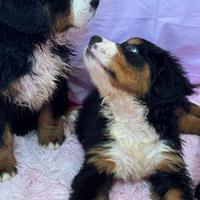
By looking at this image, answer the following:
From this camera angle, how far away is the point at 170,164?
Answer: 264 cm

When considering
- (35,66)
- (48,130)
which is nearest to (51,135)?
(48,130)

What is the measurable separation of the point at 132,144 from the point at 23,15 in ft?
2.65

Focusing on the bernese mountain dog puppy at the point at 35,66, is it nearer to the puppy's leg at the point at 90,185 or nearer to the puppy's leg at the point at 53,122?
the puppy's leg at the point at 53,122

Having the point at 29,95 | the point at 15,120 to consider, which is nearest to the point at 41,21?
the point at 29,95

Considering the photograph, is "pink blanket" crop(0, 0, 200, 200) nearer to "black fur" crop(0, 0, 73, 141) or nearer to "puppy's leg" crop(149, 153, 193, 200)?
"puppy's leg" crop(149, 153, 193, 200)

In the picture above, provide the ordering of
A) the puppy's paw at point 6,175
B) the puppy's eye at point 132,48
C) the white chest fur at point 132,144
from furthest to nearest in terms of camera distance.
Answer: the puppy's paw at point 6,175, the white chest fur at point 132,144, the puppy's eye at point 132,48

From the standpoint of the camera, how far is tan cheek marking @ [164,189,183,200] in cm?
255

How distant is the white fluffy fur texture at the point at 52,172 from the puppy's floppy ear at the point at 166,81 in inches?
19.4

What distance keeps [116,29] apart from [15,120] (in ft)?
2.66

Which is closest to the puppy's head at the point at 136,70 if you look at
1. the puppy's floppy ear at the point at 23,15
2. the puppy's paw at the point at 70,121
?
the puppy's floppy ear at the point at 23,15

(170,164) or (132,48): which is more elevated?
(132,48)

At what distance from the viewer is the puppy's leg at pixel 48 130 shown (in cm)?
301

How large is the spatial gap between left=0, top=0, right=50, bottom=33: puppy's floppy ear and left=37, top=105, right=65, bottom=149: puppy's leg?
64 cm

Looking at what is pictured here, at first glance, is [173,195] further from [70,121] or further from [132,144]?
[70,121]
